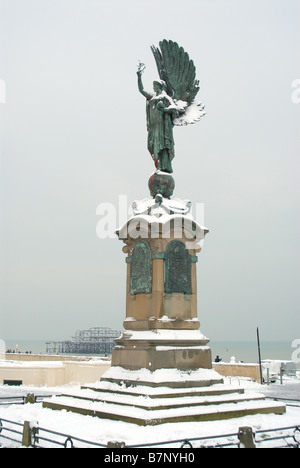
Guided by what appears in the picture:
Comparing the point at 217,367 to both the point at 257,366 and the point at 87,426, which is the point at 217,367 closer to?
the point at 257,366

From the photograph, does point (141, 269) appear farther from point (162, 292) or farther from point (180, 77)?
point (180, 77)

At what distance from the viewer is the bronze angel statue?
15.9 m

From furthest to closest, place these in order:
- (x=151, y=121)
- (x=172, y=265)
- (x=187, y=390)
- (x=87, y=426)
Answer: (x=151, y=121) < (x=172, y=265) < (x=187, y=390) < (x=87, y=426)

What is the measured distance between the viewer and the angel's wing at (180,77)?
16609 millimetres

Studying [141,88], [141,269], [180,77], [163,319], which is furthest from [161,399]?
[180,77]

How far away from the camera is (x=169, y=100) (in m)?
16.1

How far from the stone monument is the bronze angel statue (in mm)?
35

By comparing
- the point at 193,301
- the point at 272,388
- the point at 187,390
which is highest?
the point at 193,301

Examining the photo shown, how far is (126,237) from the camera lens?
49.6 feet

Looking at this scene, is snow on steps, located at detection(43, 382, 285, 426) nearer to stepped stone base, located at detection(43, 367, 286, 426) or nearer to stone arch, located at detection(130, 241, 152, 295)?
stepped stone base, located at detection(43, 367, 286, 426)

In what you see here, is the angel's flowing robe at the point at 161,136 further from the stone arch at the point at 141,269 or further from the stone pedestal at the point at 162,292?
the stone arch at the point at 141,269

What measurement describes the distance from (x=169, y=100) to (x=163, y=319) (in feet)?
24.9
